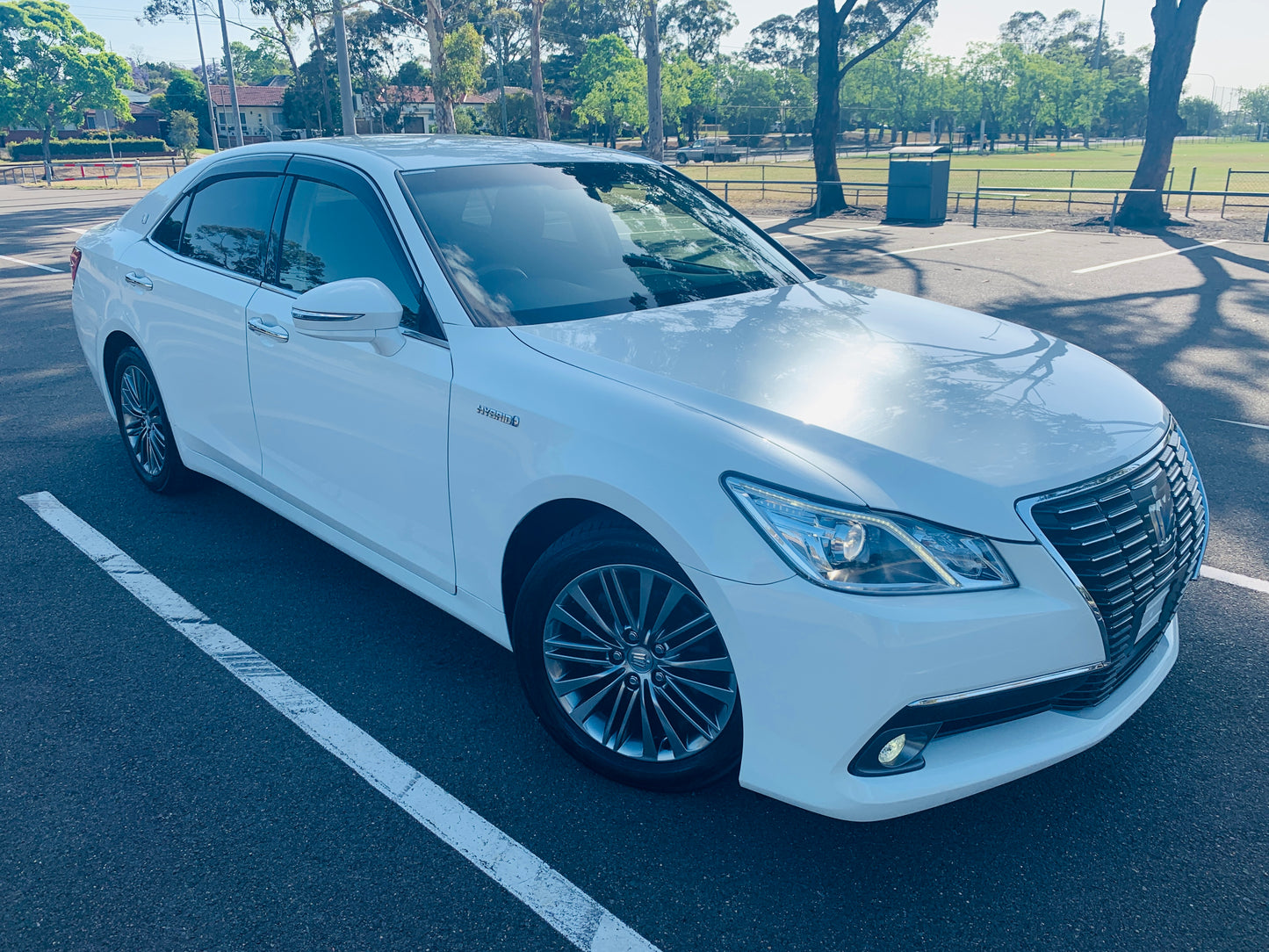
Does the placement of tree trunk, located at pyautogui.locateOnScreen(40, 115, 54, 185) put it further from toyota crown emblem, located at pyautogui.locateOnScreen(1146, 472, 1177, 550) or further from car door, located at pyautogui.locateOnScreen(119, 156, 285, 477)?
Answer: toyota crown emblem, located at pyautogui.locateOnScreen(1146, 472, 1177, 550)

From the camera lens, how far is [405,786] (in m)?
2.89

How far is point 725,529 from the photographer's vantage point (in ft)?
7.73

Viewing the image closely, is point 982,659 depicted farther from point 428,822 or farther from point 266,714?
point 266,714

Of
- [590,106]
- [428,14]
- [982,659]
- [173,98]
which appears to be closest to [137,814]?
[982,659]

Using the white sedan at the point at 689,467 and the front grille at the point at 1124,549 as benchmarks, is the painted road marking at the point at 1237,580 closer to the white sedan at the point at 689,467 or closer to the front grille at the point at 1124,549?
the white sedan at the point at 689,467

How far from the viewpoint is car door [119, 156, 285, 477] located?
156 inches

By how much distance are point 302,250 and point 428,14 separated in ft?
99.5

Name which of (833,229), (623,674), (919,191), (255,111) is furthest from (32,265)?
(255,111)

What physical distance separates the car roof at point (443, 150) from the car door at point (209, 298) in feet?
0.71

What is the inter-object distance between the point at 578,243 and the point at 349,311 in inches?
37.4

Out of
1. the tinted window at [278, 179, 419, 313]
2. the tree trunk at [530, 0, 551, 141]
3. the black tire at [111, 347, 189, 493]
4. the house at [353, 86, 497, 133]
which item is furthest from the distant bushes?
the tinted window at [278, 179, 419, 313]

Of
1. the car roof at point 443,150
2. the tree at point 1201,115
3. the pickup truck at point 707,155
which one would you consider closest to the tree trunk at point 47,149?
the pickup truck at point 707,155

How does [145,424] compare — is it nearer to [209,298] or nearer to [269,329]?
[209,298]

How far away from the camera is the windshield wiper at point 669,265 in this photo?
3.69 metres
